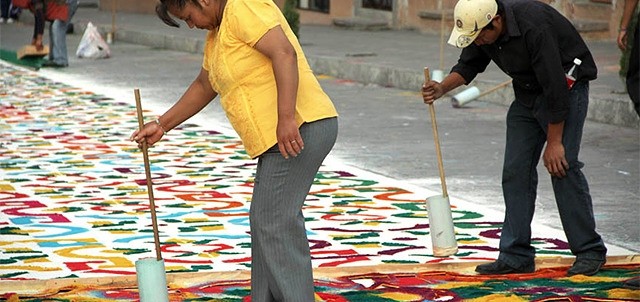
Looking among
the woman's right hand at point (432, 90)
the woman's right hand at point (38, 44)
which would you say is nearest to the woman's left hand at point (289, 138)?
the woman's right hand at point (432, 90)

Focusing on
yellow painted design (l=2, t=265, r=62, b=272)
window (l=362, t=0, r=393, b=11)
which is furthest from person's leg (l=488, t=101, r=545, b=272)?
window (l=362, t=0, r=393, b=11)

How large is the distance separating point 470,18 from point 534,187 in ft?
3.00

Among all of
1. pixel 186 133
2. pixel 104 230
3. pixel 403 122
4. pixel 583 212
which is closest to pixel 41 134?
pixel 186 133

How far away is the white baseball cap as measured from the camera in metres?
6.41

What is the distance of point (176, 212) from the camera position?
8.97m

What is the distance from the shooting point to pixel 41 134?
13070 millimetres

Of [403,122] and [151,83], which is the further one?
[151,83]

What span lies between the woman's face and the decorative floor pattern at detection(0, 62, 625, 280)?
79.6 inches

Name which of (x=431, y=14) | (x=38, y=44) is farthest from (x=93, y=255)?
(x=431, y=14)

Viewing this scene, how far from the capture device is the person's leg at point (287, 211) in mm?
5422

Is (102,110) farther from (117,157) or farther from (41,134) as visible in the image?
(117,157)

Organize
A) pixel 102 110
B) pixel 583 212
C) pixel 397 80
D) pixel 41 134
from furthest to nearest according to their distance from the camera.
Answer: pixel 397 80, pixel 102 110, pixel 41 134, pixel 583 212

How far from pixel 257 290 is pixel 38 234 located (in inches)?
113

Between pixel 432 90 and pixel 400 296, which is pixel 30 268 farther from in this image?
pixel 432 90
